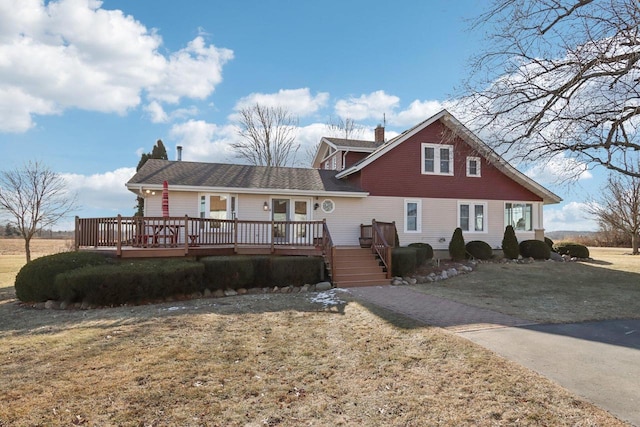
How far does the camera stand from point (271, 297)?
10.7 metres

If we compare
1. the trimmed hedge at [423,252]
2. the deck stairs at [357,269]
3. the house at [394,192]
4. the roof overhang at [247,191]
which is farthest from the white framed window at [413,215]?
the deck stairs at [357,269]

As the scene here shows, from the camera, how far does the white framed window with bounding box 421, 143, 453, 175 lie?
18531 millimetres

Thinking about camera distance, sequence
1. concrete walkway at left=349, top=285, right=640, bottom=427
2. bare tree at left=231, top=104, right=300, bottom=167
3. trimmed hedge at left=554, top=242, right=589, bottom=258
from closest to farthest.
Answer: concrete walkway at left=349, top=285, right=640, bottom=427 < trimmed hedge at left=554, top=242, right=589, bottom=258 < bare tree at left=231, top=104, right=300, bottom=167

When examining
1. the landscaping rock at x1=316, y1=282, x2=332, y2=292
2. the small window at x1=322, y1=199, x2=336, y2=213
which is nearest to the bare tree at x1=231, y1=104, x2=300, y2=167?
the small window at x1=322, y1=199, x2=336, y2=213

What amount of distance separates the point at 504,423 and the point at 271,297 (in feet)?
25.7

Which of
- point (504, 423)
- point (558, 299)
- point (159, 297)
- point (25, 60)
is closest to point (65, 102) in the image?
point (25, 60)

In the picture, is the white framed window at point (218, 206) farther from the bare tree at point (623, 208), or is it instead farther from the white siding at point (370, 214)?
the bare tree at point (623, 208)

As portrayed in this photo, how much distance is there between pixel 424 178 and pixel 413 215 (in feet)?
6.26

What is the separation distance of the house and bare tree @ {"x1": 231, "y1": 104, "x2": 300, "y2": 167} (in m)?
16.2

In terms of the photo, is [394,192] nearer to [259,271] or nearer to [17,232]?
[259,271]

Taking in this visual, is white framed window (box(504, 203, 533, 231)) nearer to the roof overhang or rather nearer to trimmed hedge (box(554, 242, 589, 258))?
trimmed hedge (box(554, 242, 589, 258))

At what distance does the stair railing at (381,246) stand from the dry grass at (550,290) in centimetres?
143

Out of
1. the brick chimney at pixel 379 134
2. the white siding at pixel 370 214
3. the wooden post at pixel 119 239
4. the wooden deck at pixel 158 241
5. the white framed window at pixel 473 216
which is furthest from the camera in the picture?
the brick chimney at pixel 379 134

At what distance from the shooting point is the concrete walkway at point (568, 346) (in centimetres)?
413
